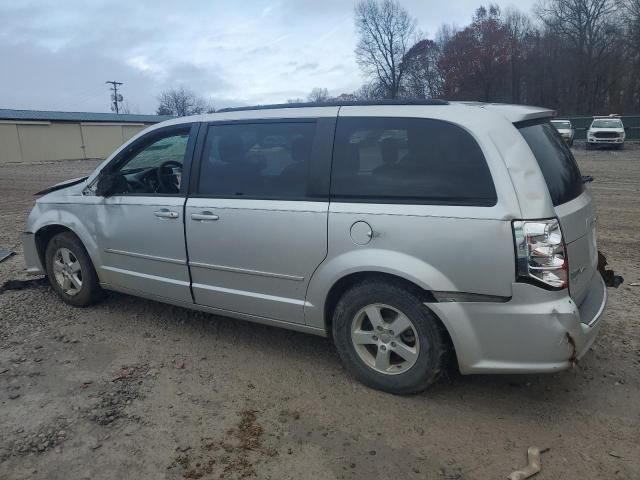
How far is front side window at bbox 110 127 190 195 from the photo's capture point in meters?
4.38

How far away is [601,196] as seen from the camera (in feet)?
37.9

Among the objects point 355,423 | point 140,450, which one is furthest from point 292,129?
point 140,450

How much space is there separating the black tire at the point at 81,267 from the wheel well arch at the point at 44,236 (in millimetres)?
60

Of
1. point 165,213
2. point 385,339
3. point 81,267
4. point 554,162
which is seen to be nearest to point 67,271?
point 81,267

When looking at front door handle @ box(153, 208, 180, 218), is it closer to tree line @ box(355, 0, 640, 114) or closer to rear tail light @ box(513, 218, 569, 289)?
rear tail light @ box(513, 218, 569, 289)

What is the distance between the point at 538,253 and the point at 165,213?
107 inches

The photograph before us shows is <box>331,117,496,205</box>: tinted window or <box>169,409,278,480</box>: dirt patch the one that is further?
<box>331,117,496,205</box>: tinted window

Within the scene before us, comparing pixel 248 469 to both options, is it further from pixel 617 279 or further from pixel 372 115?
pixel 617 279

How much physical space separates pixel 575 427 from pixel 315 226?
1.94m

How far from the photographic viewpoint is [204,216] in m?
3.88

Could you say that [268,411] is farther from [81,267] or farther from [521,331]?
[81,267]

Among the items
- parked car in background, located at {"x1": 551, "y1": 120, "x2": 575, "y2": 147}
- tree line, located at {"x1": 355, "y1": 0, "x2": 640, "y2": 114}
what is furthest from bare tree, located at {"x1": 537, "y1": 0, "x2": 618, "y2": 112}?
parked car in background, located at {"x1": 551, "y1": 120, "x2": 575, "y2": 147}

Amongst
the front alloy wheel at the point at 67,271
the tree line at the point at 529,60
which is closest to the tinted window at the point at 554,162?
the front alloy wheel at the point at 67,271

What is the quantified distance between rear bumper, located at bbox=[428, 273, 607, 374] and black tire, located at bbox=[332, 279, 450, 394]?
103mm
